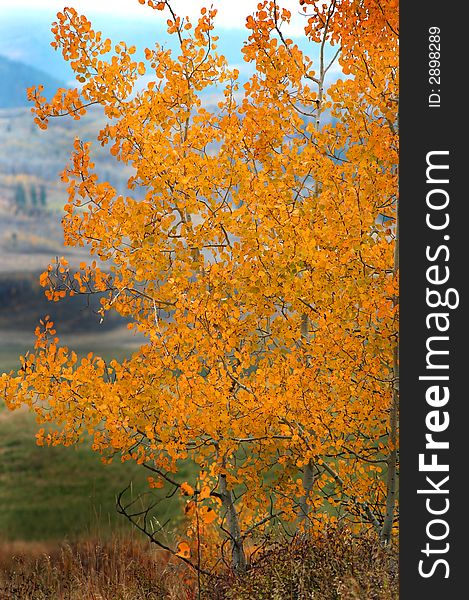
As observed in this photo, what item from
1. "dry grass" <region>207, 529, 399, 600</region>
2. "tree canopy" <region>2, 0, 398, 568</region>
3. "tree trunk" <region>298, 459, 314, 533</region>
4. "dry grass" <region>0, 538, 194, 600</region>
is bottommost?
"dry grass" <region>0, 538, 194, 600</region>

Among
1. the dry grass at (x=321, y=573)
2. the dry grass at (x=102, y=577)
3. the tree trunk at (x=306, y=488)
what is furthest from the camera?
the tree trunk at (x=306, y=488)

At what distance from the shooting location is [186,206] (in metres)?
5.19

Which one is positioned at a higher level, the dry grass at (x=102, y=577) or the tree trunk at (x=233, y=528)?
the tree trunk at (x=233, y=528)

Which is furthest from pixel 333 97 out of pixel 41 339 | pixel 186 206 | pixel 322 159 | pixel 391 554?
pixel 391 554

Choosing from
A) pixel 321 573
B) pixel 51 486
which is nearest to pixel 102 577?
pixel 321 573

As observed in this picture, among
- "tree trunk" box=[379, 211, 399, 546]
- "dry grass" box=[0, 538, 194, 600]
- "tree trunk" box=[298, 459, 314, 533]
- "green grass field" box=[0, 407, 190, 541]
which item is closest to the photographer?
"tree trunk" box=[379, 211, 399, 546]

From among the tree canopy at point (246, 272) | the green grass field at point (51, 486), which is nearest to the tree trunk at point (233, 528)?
the tree canopy at point (246, 272)

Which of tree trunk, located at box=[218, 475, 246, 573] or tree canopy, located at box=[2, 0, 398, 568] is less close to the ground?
tree canopy, located at box=[2, 0, 398, 568]

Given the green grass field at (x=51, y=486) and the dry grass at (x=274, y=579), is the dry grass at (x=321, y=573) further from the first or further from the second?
the green grass field at (x=51, y=486)

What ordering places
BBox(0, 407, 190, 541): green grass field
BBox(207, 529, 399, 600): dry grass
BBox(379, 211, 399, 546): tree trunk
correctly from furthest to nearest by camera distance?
1. BBox(0, 407, 190, 541): green grass field
2. BBox(379, 211, 399, 546): tree trunk
3. BBox(207, 529, 399, 600): dry grass

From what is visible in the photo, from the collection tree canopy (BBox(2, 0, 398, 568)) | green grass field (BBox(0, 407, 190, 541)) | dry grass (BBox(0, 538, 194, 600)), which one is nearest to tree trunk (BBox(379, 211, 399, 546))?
tree canopy (BBox(2, 0, 398, 568))

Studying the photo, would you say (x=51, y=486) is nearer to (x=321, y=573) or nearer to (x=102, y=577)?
(x=102, y=577)

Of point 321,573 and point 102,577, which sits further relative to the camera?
point 102,577

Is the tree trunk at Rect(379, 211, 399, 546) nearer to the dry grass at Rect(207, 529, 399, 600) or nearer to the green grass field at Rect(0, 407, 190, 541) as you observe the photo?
the dry grass at Rect(207, 529, 399, 600)
